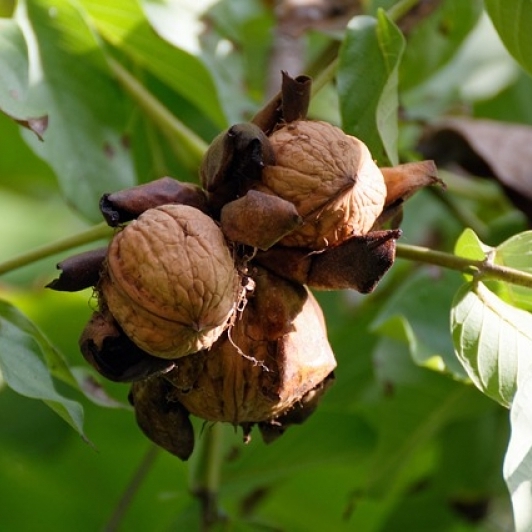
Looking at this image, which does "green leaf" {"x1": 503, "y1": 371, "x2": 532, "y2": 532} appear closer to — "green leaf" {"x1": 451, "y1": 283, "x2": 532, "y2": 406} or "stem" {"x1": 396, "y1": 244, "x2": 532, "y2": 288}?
"green leaf" {"x1": 451, "y1": 283, "x2": 532, "y2": 406}

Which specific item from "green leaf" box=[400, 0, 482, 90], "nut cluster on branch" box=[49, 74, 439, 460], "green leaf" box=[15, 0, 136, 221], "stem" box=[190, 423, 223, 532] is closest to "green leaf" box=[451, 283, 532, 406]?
"nut cluster on branch" box=[49, 74, 439, 460]

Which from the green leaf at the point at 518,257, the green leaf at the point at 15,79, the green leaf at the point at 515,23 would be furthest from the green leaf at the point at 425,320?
the green leaf at the point at 15,79

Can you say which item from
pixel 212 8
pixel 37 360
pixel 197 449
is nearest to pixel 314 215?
pixel 37 360

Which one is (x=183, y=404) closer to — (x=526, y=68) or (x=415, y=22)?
(x=526, y=68)

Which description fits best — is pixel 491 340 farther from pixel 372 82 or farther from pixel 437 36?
pixel 437 36

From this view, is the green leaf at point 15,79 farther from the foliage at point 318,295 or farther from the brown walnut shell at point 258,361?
the brown walnut shell at point 258,361

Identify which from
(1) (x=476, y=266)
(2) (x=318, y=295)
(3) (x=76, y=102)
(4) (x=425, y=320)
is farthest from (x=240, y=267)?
(2) (x=318, y=295)
